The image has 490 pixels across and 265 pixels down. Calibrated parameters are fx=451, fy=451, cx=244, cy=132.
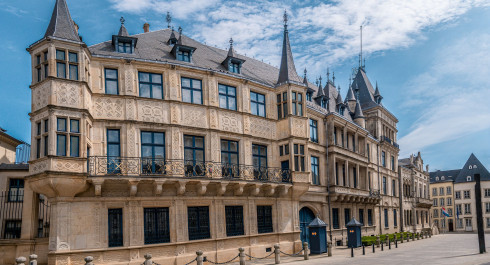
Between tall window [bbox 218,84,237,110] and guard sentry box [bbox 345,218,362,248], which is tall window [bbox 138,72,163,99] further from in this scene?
guard sentry box [bbox 345,218,362,248]

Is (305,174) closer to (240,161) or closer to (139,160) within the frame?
(240,161)

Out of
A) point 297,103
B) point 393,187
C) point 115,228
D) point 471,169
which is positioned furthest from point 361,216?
point 471,169

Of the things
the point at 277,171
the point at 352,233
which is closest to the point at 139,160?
the point at 277,171

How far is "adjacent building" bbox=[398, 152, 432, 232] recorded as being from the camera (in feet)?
172

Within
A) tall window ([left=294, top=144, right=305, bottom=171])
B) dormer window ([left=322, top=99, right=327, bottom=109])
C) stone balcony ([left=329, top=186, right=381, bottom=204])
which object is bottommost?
stone balcony ([left=329, top=186, right=381, bottom=204])

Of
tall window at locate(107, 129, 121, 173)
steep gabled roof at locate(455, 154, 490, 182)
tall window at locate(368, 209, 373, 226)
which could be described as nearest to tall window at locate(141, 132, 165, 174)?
tall window at locate(107, 129, 121, 173)

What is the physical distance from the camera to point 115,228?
66.7ft

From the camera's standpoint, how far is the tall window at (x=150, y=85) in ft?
73.3

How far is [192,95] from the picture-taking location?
77.9 ft

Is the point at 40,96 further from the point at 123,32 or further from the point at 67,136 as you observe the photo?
the point at 123,32

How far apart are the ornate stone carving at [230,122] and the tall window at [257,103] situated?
1.70 metres

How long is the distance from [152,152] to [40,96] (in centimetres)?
560

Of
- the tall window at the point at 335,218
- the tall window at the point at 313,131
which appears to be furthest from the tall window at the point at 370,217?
the tall window at the point at 313,131

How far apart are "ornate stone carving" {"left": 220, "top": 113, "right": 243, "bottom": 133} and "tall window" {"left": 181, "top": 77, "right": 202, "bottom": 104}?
168 centimetres
